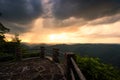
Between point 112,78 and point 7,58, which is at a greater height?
point 7,58

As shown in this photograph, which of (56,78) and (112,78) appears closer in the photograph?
(56,78)

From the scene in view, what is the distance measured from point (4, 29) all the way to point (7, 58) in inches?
343

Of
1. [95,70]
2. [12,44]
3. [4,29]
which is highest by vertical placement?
[4,29]

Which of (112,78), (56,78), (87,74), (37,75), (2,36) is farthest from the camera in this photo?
(2,36)

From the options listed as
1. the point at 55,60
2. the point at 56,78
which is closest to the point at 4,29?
the point at 55,60

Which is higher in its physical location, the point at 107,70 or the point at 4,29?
the point at 4,29

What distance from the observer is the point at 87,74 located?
1348 cm

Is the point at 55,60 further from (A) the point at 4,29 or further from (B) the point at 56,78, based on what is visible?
(A) the point at 4,29

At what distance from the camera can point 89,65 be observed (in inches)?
549

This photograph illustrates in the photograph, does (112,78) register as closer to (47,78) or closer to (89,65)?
(89,65)

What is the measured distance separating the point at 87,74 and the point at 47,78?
14.7 ft

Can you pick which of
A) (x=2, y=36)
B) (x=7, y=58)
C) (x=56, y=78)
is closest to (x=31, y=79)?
(x=56, y=78)

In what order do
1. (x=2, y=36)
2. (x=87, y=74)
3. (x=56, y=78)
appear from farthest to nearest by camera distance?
(x=2, y=36) → (x=87, y=74) → (x=56, y=78)

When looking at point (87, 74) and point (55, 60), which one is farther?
point (55, 60)
